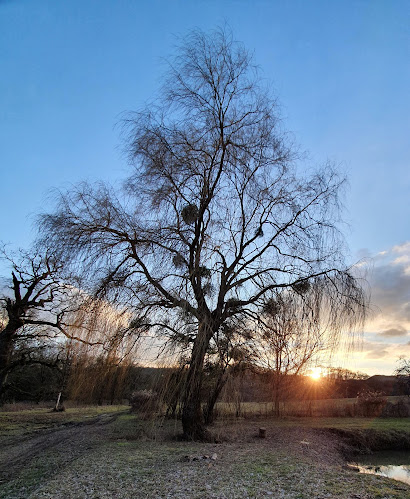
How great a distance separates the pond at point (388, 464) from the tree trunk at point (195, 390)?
11.9 feet

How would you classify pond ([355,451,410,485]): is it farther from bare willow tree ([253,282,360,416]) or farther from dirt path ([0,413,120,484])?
dirt path ([0,413,120,484])

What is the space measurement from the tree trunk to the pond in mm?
3637

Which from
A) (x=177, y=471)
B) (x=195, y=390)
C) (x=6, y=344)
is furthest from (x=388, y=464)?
(x=6, y=344)

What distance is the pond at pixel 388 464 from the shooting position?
762cm

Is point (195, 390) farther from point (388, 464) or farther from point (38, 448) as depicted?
point (388, 464)

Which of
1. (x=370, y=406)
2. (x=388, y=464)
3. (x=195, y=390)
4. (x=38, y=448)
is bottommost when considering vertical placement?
(x=38, y=448)

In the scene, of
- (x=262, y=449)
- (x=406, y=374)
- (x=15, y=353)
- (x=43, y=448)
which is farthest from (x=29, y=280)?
(x=406, y=374)

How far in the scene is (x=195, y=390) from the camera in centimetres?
771

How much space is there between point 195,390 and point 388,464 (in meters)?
5.45

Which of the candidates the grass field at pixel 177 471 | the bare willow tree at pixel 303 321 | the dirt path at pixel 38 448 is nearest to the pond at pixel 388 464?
the grass field at pixel 177 471

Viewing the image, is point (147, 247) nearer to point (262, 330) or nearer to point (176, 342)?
point (176, 342)

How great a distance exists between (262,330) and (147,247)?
10.1 ft

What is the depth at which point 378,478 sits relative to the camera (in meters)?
5.30

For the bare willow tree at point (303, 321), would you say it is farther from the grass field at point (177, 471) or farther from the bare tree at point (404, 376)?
the bare tree at point (404, 376)
